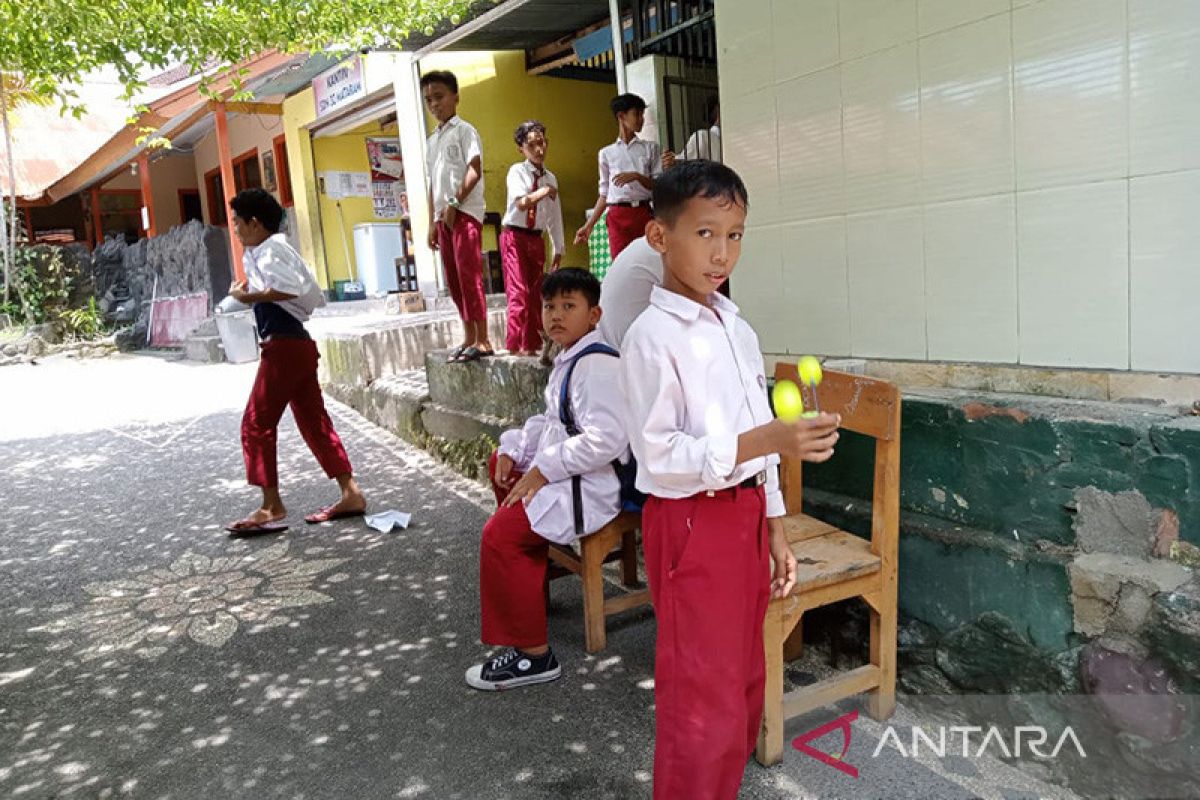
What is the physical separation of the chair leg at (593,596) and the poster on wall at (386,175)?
12967 millimetres

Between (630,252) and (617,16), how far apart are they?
11.1 ft

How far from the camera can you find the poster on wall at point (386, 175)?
14.6m

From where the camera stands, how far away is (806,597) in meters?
2.47

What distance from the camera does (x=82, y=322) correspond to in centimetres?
1675

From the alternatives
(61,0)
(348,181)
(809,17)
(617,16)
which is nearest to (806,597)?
(809,17)

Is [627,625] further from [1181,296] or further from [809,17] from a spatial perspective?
[809,17]

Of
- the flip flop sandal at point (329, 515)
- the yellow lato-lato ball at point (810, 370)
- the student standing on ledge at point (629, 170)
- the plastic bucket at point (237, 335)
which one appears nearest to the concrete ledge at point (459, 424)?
the flip flop sandal at point (329, 515)

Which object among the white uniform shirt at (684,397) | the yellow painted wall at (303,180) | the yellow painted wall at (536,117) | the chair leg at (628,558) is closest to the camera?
the white uniform shirt at (684,397)

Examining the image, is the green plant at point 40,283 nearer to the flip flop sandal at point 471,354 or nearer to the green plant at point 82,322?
the green plant at point 82,322

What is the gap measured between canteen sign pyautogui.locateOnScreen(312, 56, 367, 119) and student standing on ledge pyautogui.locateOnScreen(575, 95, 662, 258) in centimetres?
707

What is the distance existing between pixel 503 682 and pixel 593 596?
→ 1.56 ft

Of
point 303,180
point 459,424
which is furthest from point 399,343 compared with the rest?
point 303,180

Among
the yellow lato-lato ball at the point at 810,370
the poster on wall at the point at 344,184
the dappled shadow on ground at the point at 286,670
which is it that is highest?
the poster on wall at the point at 344,184

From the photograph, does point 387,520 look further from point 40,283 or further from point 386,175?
point 40,283
